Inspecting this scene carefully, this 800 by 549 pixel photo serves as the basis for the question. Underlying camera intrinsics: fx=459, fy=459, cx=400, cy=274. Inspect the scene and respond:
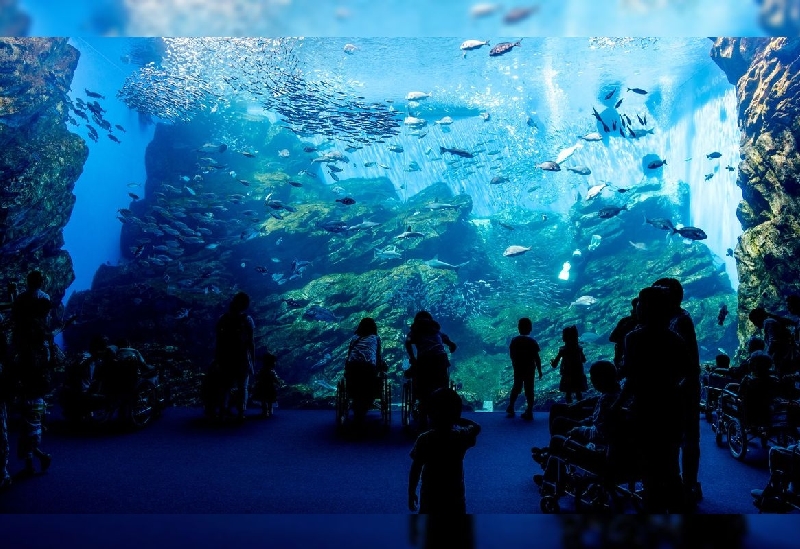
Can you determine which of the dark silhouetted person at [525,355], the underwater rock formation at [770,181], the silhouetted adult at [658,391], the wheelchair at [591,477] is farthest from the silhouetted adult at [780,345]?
the underwater rock formation at [770,181]

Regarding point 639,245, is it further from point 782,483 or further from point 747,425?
point 782,483

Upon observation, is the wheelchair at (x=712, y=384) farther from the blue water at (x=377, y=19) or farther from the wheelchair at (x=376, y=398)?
the blue water at (x=377, y=19)

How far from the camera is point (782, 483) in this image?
3.15 m

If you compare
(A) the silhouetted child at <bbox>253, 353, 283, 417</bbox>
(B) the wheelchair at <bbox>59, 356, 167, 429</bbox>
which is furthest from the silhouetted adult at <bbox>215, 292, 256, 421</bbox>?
(B) the wheelchair at <bbox>59, 356, 167, 429</bbox>

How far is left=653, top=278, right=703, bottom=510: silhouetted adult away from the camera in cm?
313

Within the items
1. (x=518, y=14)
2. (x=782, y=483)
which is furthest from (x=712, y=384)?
(x=518, y=14)

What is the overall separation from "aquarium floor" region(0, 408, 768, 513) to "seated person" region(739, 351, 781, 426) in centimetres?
52

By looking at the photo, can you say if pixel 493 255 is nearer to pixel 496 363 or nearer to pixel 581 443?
pixel 496 363

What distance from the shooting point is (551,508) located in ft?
11.1

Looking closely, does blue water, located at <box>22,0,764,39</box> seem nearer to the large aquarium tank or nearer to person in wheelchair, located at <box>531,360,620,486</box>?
person in wheelchair, located at <box>531,360,620,486</box>

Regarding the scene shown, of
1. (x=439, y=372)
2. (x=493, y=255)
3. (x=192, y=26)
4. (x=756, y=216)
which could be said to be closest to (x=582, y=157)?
(x=493, y=255)

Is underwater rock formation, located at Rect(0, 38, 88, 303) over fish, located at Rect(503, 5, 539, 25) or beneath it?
over

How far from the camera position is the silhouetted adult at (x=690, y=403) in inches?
123

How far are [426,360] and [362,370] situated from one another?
832 mm
